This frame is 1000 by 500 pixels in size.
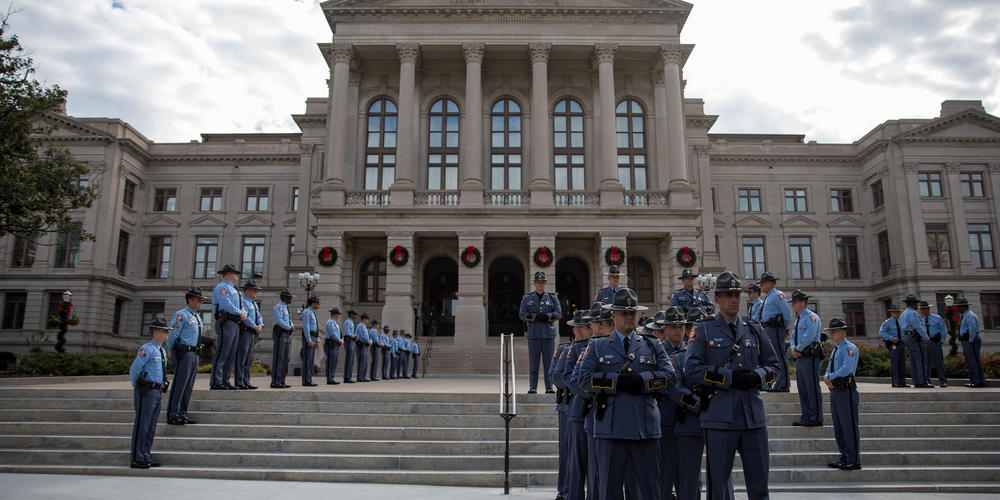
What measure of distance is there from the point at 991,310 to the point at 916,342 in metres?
38.8

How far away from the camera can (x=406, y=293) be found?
31.0 metres

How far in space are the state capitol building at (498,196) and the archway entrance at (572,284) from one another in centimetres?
12

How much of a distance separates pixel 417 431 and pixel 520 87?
28865 mm

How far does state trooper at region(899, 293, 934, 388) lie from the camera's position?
51.7ft

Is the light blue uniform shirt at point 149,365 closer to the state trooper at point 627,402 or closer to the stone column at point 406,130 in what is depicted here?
the state trooper at point 627,402

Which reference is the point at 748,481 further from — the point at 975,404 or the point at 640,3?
the point at 640,3

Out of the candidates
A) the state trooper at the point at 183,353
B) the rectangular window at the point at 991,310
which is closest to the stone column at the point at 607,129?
the state trooper at the point at 183,353

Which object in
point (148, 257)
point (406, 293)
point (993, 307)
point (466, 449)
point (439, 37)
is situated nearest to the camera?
point (466, 449)

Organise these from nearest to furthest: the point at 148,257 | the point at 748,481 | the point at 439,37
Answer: the point at 748,481
the point at 439,37
the point at 148,257

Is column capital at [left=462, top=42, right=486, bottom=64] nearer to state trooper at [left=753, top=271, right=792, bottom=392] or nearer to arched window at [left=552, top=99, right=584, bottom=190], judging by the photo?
arched window at [left=552, top=99, right=584, bottom=190]

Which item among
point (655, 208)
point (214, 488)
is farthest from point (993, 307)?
point (214, 488)

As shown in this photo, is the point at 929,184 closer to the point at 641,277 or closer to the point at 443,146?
the point at 641,277

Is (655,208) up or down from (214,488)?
up

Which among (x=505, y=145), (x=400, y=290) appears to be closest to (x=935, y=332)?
(x=400, y=290)
